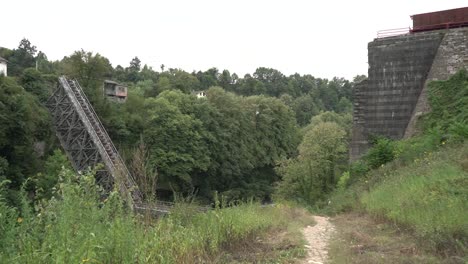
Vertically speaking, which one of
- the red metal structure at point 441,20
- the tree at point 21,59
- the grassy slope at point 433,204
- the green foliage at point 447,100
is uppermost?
the tree at point 21,59

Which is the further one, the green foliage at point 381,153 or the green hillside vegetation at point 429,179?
the green foliage at point 381,153

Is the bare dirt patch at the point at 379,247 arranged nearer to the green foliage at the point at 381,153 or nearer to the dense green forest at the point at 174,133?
the green foliage at the point at 381,153

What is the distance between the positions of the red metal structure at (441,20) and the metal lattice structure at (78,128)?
2524 cm

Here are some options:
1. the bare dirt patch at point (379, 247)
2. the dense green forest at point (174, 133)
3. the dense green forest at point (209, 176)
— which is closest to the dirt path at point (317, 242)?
the bare dirt patch at point (379, 247)

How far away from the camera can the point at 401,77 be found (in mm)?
18391

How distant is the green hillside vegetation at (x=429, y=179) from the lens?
6.57 m

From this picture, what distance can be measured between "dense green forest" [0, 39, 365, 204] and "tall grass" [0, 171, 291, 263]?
15.6 m

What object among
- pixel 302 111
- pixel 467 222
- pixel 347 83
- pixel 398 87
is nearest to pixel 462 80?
pixel 398 87

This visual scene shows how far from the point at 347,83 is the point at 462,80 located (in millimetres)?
135115

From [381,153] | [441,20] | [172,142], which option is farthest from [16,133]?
[441,20]

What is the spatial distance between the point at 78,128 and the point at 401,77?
28930 millimetres

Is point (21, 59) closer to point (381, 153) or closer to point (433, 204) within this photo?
point (381, 153)

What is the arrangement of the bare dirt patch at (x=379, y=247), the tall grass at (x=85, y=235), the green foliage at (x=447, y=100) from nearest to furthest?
the tall grass at (x=85, y=235), the bare dirt patch at (x=379, y=247), the green foliage at (x=447, y=100)

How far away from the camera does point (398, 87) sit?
728 inches
